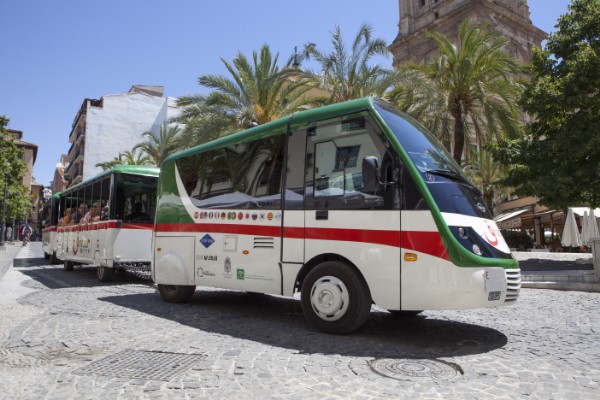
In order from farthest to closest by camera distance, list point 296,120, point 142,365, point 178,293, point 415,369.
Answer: point 178,293
point 296,120
point 142,365
point 415,369

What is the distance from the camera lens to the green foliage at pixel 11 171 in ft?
113

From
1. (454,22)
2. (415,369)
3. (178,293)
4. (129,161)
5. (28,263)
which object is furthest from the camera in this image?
(454,22)

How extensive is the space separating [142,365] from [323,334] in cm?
201

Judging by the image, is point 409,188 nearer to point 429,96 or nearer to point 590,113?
point 590,113

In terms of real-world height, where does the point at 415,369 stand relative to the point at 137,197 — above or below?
below

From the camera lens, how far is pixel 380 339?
5.04 m

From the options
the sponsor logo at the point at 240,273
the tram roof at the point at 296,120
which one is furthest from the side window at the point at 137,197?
the sponsor logo at the point at 240,273

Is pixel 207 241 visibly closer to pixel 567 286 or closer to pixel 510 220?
pixel 567 286

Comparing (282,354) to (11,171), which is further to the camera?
(11,171)

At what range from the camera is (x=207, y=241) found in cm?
695

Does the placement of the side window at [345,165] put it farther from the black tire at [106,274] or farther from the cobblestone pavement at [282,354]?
the black tire at [106,274]

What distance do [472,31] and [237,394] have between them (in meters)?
18.1

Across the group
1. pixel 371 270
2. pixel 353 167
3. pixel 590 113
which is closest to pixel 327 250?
pixel 371 270

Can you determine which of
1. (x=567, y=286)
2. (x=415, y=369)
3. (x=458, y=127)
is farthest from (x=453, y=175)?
(x=458, y=127)
